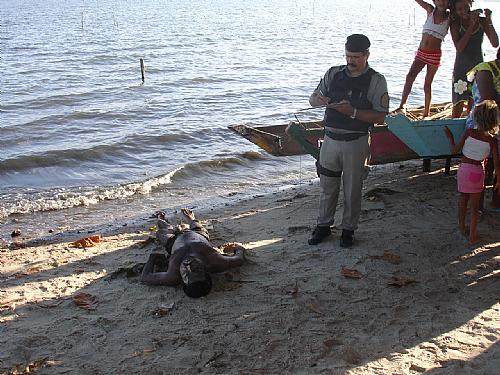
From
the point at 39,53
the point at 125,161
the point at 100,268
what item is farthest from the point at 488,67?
the point at 39,53

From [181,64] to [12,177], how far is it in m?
12.5

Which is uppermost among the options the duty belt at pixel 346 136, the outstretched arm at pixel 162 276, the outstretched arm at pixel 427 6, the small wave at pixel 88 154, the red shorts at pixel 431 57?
the outstretched arm at pixel 427 6

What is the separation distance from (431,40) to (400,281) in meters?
3.88

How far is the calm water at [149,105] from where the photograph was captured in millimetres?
10297

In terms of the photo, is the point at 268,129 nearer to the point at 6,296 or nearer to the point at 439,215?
the point at 439,215

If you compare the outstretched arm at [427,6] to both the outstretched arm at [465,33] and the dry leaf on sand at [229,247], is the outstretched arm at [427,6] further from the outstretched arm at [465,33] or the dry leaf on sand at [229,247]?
the dry leaf on sand at [229,247]

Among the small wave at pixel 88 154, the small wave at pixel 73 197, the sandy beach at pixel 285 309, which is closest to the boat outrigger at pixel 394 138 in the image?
the sandy beach at pixel 285 309

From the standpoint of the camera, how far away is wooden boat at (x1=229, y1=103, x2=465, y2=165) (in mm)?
7250

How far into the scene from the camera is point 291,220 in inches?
291

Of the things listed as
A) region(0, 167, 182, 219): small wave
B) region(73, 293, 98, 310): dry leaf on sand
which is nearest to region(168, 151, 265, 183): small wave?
region(0, 167, 182, 219): small wave

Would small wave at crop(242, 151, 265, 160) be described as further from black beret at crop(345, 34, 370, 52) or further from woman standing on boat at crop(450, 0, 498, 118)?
black beret at crop(345, 34, 370, 52)

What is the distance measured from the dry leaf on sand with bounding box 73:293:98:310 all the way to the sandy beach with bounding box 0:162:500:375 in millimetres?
17

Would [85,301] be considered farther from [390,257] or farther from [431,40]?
[431,40]

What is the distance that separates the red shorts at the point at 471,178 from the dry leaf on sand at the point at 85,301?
3.64 meters
